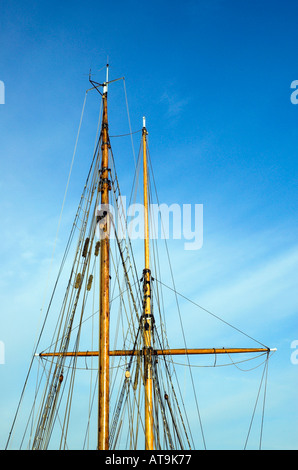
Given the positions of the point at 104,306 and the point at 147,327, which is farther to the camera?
the point at 147,327

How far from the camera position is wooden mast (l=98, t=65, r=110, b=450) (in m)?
14.9

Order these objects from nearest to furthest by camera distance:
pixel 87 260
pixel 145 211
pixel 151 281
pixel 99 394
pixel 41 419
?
pixel 99 394 → pixel 41 419 → pixel 87 260 → pixel 151 281 → pixel 145 211

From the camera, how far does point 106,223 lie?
18906 millimetres

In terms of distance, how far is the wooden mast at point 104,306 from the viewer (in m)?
14.9

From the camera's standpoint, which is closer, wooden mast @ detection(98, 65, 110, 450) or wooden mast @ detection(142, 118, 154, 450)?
wooden mast @ detection(98, 65, 110, 450)

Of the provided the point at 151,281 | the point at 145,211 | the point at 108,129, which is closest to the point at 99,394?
the point at 108,129

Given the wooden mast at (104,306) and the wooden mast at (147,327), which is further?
the wooden mast at (147,327)

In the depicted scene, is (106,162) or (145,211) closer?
(106,162)

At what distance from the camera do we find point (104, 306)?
55.1 ft

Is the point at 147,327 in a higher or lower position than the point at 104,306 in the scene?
higher
